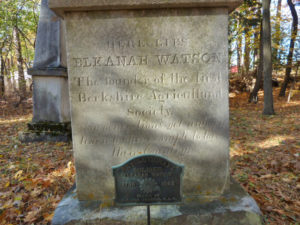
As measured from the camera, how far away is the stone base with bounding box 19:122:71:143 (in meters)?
5.82

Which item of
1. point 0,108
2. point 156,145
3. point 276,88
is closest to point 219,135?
point 156,145

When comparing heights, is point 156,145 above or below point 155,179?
above

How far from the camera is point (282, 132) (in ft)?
21.5

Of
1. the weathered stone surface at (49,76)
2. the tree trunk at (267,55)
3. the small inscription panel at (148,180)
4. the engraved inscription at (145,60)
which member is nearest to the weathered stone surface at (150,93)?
the engraved inscription at (145,60)

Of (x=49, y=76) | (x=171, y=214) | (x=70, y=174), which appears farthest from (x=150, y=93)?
(x=49, y=76)

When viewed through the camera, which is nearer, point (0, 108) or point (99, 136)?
point (99, 136)

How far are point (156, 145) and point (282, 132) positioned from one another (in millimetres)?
5902

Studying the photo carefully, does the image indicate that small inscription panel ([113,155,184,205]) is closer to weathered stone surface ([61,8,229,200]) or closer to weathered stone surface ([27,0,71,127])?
weathered stone surface ([61,8,229,200])

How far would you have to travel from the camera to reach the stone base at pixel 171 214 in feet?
6.28

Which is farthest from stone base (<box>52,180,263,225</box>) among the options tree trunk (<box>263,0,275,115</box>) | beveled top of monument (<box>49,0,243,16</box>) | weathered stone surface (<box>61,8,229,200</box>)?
Answer: tree trunk (<box>263,0,275,115</box>)

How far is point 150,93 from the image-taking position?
6.95 ft

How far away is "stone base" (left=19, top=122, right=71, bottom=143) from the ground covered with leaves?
258 millimetres

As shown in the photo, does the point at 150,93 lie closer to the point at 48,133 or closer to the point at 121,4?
the point at 121,4

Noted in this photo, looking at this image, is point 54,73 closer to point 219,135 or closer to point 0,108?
point 219,135
